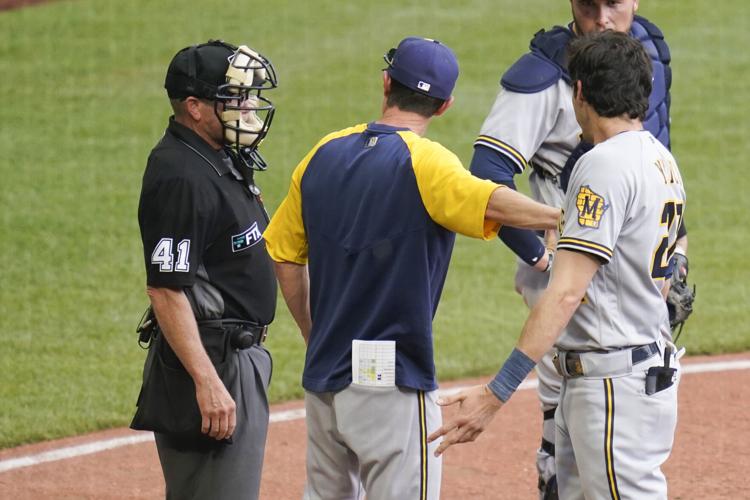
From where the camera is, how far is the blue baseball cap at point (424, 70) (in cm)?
404

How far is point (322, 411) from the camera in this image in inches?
164

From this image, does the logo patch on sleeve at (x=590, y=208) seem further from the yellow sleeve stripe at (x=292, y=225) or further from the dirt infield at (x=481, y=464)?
the dirt infield at (x=481, y=464)

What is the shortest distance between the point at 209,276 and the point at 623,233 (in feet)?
4.40

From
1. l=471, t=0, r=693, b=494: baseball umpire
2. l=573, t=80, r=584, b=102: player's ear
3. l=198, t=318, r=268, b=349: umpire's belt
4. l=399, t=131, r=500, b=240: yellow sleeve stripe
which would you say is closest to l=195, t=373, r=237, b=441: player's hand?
l=198, t=318, r=268, b=349: umpire's belt

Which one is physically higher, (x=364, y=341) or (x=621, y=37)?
(x=621, y=37)

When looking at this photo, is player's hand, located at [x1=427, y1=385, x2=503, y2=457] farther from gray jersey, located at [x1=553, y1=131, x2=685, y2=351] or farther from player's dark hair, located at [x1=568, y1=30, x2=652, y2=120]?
player's dark hair, located at [x1=568, y1=30, x2=652, y2=120]

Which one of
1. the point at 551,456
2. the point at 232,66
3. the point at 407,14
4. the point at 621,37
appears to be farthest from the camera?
the point at 407,14

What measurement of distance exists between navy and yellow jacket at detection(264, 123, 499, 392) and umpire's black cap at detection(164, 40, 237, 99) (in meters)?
0.43

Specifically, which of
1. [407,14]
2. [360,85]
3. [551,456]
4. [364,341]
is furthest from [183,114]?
[407,14]

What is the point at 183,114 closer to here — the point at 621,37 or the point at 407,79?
the point at 407,79

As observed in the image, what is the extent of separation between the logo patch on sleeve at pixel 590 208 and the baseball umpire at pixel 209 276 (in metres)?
1.14

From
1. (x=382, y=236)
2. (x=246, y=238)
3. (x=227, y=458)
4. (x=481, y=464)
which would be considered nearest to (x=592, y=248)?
(x=382, y=236)

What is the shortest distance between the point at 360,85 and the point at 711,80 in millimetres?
4143

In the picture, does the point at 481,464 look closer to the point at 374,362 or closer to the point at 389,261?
the point at 374,362
